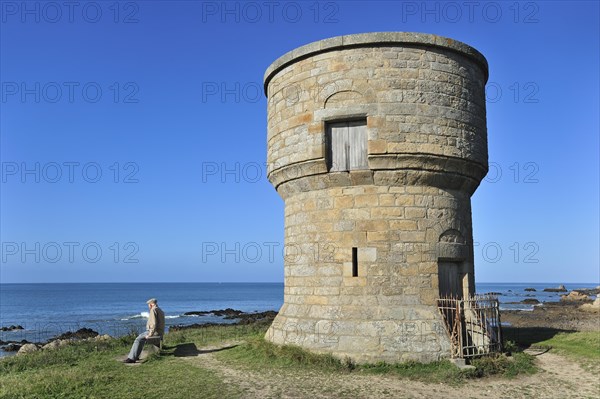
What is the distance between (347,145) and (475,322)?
4.74m

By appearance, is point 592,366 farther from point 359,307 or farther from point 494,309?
point 359,307

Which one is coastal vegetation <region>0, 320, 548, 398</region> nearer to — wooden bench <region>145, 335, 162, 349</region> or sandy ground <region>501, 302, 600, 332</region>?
wooden bench <region>145, 335, 162, 349</region>

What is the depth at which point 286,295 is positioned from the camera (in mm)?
11375

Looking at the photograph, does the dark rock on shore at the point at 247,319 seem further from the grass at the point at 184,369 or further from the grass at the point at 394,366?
the grass at the point at 394,366

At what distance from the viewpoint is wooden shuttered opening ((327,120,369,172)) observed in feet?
33.6

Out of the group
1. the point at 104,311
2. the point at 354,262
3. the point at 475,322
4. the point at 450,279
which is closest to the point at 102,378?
the point at 354,262

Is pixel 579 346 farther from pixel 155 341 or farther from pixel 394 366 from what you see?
pixel 155 341

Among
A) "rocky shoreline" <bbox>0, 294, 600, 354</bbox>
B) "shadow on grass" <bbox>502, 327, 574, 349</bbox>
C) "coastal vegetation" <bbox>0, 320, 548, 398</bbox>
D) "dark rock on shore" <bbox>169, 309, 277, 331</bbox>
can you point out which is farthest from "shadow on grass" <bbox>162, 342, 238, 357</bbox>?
"dark rock on shore" <bbox>169, 309, 277, 331</bbox>

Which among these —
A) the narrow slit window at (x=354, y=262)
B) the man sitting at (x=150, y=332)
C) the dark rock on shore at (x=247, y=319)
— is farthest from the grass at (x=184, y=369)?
the dark rock on shore at (x=247, y=319)

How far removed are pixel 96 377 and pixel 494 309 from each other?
8203 mm

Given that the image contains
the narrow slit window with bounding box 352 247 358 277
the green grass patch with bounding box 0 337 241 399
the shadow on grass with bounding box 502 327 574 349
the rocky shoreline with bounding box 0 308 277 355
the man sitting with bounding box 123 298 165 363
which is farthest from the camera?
the rocky shoreline with bounding box 0 308 277 355

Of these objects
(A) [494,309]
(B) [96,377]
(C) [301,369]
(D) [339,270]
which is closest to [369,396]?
(C) [301,369]

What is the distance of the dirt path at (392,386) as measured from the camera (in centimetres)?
765

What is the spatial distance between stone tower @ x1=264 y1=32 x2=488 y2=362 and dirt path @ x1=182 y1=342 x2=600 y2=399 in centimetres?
103
